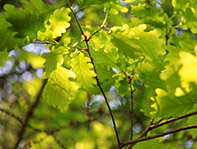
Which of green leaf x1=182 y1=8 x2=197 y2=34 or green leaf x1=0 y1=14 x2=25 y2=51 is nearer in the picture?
green leaf x1=0 y1=14 x2=25 y2=51

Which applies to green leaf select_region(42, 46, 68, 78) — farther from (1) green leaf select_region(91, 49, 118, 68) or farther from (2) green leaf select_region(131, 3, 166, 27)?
(2) green leaf select_region(131, 3, 166, 27)

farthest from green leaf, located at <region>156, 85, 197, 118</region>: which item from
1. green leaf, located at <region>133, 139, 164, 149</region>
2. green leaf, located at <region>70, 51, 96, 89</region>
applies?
green leaf, located at <region>133, 139, 164, 149</region>

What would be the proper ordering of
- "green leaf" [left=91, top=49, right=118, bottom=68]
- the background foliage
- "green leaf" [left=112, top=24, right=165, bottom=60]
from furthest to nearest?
"green leaf" [left=91, top=49, right=118, bottom=68] → "green leaf" [left=112, top=24, right=165, bottom=60] → the background foliage

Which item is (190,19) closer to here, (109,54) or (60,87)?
(109,54)

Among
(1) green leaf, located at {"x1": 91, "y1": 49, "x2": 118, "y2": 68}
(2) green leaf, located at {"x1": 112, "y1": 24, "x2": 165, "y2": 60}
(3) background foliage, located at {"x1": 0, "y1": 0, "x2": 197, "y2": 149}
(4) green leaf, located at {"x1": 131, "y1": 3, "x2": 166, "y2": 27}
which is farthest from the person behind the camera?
(4) green leaf, located at {"x1": 131, "y1": 3, "x2": 166, "y2": 27}

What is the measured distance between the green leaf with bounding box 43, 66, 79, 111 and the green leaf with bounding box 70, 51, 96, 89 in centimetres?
3

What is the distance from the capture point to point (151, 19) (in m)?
1.18

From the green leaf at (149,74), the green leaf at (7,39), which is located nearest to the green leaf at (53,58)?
the green leaf at (7,39)

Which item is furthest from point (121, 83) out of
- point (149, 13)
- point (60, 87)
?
point (149, 13)

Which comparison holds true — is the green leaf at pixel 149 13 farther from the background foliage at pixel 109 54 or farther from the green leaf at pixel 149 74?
the green leaf at pixel 149 74

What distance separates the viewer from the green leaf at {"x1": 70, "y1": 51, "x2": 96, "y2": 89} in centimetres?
89

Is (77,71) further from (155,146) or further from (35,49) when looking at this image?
(35,49)

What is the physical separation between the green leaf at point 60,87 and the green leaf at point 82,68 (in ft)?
0.09

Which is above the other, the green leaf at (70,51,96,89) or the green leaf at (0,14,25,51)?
the green leaf at (0,14,25,51)
